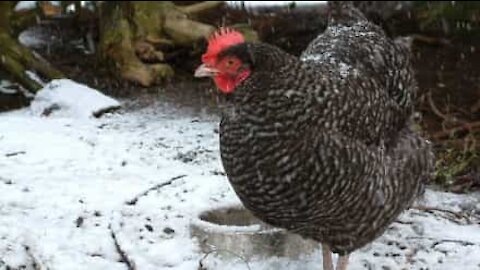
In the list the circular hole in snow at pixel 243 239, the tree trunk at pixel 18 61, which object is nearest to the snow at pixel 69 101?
the tree trunk at pixel 18 61

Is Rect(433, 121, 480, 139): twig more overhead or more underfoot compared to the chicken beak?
more underfoot

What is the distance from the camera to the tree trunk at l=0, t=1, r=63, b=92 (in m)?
6.89

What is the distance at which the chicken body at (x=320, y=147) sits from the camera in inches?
135

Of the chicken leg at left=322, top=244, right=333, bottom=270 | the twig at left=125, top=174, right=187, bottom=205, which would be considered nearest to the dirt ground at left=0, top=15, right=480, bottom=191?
the chicken leg at left=322, top=244, right=333, bottom=270

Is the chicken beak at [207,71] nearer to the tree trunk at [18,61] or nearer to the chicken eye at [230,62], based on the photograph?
the chicken eye at [230,62]

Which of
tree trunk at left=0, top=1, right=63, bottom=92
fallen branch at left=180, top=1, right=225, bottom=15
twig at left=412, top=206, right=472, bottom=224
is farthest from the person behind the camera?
fallen branch at left=180, top=1, right=225, bottom=15

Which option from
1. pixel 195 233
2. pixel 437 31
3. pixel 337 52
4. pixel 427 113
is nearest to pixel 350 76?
pixel 337 52

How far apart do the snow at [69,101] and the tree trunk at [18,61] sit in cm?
28

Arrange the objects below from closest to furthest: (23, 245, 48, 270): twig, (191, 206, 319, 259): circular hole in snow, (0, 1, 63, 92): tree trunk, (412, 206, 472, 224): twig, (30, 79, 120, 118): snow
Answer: (23, 245, 48, 270): twig < (191, 206, 319, 259): circular hole in snow < (412, 206, 472, 224): twig < (30, 79, 120, 118): snow < (0, 1, 63, 92): tree trunk

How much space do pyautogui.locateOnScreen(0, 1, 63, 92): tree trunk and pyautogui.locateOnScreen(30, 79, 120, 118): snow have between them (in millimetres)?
277

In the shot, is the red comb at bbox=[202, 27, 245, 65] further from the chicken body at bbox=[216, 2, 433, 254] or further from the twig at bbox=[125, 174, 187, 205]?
the twig at bbox=[125, 174, 187, 205]

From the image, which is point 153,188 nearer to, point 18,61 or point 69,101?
point 69,101

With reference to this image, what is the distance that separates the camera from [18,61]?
22.9 feet

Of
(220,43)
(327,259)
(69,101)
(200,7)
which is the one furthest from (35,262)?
(200,7)
